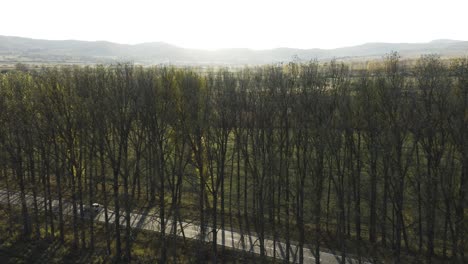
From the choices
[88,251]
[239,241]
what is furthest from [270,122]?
[88,251]

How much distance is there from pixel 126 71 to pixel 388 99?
2303 cm

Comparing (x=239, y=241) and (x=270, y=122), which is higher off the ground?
(x=270, y=122)

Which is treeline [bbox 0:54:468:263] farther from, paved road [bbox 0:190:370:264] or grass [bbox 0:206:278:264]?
paved road [bbox 0:190:370:264]

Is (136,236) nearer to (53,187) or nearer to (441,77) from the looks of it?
(53,187)

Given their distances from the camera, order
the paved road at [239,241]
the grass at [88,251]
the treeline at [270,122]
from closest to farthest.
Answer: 1. the treeline at [270,122]
2. the grass at [88,251]
3. the paved road at [239,241]

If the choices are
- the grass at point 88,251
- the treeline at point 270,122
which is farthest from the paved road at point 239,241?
the treeline at point 270,122

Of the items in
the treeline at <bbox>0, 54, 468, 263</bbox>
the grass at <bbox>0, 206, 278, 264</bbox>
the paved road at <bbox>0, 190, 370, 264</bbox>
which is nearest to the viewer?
the treeline at <bbox>0, 54, 468, 263</bbox>

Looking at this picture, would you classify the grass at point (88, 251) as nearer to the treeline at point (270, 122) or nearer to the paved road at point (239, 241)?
the treeline at point (270, 122)

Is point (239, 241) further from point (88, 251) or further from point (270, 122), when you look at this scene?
point (88, 251)

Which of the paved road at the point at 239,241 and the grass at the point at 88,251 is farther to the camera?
the paved road at the point at 239,241

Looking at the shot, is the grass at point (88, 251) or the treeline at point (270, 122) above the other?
the treeline at point (270, 122)

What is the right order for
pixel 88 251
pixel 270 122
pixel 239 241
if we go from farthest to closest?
pixel 239 241, pixel 270 122, pixel 88 251

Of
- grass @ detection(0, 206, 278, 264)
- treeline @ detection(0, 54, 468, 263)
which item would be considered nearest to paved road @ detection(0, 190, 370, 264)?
grass @ detection(0, 206, 278, 264)

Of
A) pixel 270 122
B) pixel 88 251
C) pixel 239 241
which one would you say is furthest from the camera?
pixel 239 241
